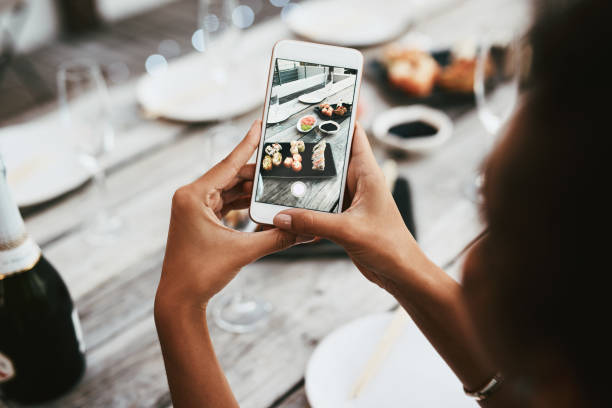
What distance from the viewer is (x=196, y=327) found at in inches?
20.8

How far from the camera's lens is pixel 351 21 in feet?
5.17

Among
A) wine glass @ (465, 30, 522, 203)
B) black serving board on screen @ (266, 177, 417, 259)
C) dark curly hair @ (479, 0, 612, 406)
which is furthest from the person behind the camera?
wine glass @ (465, 30, 522, 203)

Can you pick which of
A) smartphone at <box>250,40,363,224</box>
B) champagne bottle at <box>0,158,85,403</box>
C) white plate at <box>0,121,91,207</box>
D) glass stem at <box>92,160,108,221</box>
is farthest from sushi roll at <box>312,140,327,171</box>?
white plate at <box>0,121,91,207</box>

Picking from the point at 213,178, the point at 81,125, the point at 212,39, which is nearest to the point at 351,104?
the point at 213,178

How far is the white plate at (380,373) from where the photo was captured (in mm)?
607

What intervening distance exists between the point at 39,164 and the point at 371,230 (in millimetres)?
760

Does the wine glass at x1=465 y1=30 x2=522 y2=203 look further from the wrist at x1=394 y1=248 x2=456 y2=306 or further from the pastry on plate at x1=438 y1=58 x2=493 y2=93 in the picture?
the wrist at x1=394 y1=248 x2=456 y2=306

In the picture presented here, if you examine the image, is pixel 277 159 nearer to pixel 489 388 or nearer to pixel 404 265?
pixel 404 265

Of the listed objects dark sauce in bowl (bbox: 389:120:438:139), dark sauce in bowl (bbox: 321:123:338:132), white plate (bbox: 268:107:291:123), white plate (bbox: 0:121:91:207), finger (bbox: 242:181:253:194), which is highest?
white plate (bbox: 268:107:291:123)

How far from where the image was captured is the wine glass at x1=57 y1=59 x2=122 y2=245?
2.83 ft

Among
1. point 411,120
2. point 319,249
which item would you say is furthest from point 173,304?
point 411,120

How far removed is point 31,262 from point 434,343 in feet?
1.57

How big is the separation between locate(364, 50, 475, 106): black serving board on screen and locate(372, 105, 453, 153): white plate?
0.06m

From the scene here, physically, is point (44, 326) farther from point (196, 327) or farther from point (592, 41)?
point (592, 41)
